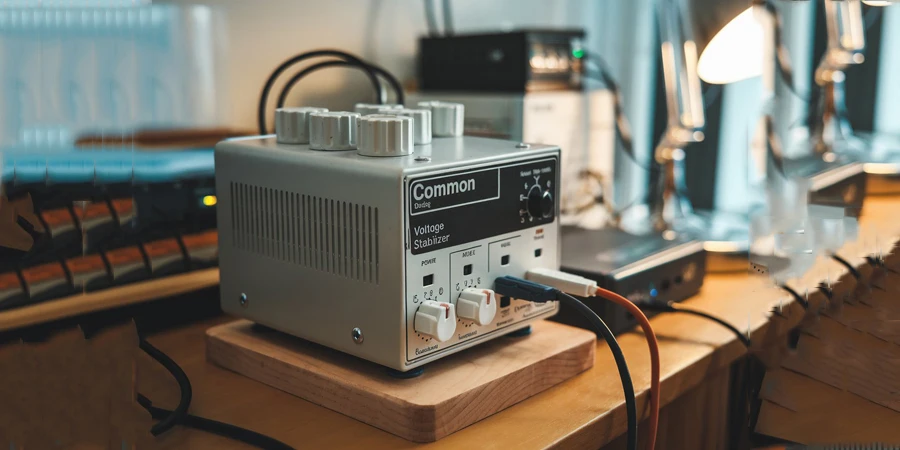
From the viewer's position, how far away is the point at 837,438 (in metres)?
0.76

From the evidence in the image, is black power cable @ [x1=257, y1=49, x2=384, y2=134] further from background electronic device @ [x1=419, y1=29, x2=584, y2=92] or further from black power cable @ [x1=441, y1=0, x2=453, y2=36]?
black power cable @ [x1=441, y1=0, x2=453, y2=36]

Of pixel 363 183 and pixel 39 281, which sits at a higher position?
pixel 363 183

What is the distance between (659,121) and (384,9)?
2.55 feet

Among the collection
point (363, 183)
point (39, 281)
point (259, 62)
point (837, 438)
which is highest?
point (259, 62)

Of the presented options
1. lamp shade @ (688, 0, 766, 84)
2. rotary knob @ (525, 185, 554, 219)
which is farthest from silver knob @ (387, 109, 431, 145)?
lamp shade @ (688, 0, 766, 84)

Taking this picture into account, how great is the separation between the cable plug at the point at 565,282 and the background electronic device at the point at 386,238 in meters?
0.01

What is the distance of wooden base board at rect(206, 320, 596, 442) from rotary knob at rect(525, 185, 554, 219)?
127 millimetres

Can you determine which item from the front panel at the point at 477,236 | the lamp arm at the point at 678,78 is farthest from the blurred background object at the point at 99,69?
the lamp arm at the point at 678,78

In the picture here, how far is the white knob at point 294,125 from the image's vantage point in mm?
693

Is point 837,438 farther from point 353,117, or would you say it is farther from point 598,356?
point 353,117

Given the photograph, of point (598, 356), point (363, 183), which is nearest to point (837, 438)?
point (598, 356)

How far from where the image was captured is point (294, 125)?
693 millimetres

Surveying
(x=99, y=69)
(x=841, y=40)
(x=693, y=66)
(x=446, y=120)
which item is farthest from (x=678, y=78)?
(x=99, y=69)

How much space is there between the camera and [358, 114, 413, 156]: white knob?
1.99ft
